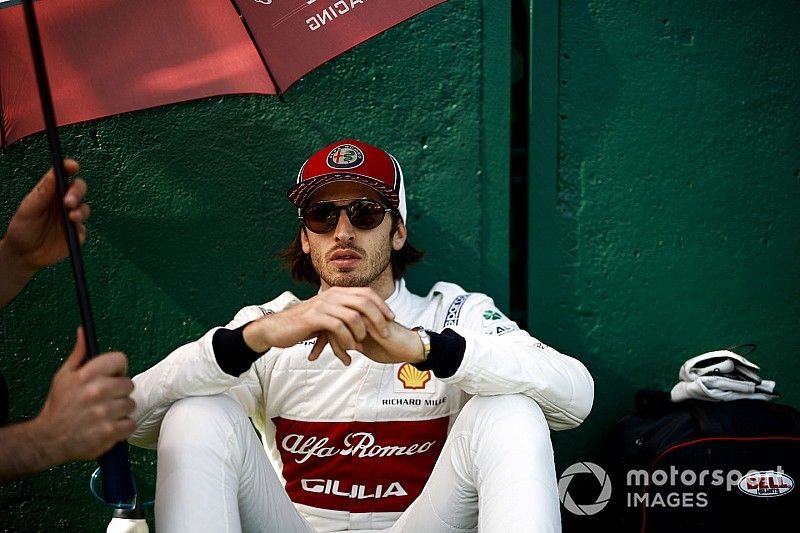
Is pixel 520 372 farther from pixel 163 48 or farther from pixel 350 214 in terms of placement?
pixel 163 48

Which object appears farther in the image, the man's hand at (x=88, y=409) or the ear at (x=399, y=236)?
the ear at (x=399, y=236)

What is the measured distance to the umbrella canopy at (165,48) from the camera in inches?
104

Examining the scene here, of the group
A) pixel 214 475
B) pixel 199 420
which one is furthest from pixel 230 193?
pixel 214 475

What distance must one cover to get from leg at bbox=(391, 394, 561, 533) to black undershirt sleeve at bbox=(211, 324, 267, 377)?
0.57m

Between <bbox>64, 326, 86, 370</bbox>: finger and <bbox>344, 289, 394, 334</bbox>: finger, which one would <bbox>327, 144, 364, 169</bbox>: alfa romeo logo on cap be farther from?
Answer: <bbox>64, 326, 86, 370</bbox>: finger

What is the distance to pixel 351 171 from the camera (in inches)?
113

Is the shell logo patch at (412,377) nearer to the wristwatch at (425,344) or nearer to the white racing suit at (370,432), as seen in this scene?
the white racing suit at (370,432)

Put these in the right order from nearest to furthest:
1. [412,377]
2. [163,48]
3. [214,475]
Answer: [214,475], [163,48], [412,377]

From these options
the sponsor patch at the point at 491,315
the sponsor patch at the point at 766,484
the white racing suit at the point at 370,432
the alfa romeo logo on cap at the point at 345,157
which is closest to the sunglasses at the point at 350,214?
the alfa romeo logo on cap at the point at 345,157

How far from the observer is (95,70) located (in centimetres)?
274

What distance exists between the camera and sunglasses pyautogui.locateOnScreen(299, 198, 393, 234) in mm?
2875

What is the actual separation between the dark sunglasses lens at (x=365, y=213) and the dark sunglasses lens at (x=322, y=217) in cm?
5

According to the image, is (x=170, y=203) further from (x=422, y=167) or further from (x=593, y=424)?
(x=593, y=424)

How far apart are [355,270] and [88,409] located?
1.22 m
